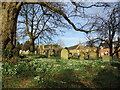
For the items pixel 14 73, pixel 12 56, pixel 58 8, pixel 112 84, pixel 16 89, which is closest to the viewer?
pixel 16 89

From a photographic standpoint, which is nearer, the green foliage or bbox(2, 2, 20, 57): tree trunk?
the green foliage

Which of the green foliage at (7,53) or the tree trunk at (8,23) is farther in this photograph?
the tree trunk at (8,23)

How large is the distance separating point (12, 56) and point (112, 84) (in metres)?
7.14

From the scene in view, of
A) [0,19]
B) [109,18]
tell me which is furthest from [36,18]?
[0,19]

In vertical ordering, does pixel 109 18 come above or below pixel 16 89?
above

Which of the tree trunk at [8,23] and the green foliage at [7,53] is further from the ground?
the tree trunk at [8,23]

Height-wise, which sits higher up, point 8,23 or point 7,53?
point 8,23

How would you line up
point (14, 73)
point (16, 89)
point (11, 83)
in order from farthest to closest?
1. point (14, 73)
2. point (11, 83)
3. point (16, 89)

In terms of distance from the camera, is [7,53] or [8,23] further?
[8,23]

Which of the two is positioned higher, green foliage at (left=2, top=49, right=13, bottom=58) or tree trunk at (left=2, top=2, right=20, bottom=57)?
tree trunk at (left=2, top=2, right=20, bottom=57)

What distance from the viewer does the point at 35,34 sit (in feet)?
89.8

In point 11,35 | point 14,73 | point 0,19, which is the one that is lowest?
point 14,73

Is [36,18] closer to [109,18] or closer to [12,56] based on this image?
[109,18]

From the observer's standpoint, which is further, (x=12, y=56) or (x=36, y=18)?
(x=36, y=18)
